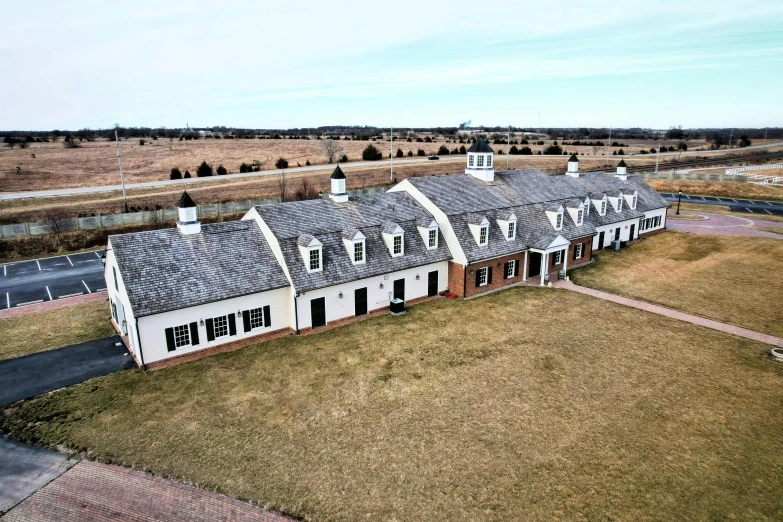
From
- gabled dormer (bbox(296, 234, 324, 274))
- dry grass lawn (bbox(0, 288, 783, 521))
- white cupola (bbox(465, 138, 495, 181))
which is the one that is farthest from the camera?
white cupola (bbox(465, 138, 495, 181))

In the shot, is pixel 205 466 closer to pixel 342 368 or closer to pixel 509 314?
pixel 342 368

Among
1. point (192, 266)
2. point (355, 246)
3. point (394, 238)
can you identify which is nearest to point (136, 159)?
point (192, 266)

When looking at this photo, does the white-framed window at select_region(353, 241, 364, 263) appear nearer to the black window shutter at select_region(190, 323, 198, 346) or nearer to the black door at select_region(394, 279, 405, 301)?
the black door at select_region(394, 279, 405, 301)

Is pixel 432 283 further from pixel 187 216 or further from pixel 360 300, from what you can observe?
pixel 187 216

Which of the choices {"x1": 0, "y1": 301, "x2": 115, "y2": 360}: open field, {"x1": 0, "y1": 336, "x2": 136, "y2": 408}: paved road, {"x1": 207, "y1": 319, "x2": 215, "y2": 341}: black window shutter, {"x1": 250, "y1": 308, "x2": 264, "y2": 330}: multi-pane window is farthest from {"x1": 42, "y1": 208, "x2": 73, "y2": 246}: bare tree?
{"x1": 250, "y1": 308, "x2": 264, "y2": 330}: multi-pane window

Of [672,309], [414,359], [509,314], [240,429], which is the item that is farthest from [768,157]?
[240,429]

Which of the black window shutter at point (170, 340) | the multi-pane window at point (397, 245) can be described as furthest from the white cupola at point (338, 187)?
the black window shutter at point (170, 340)
